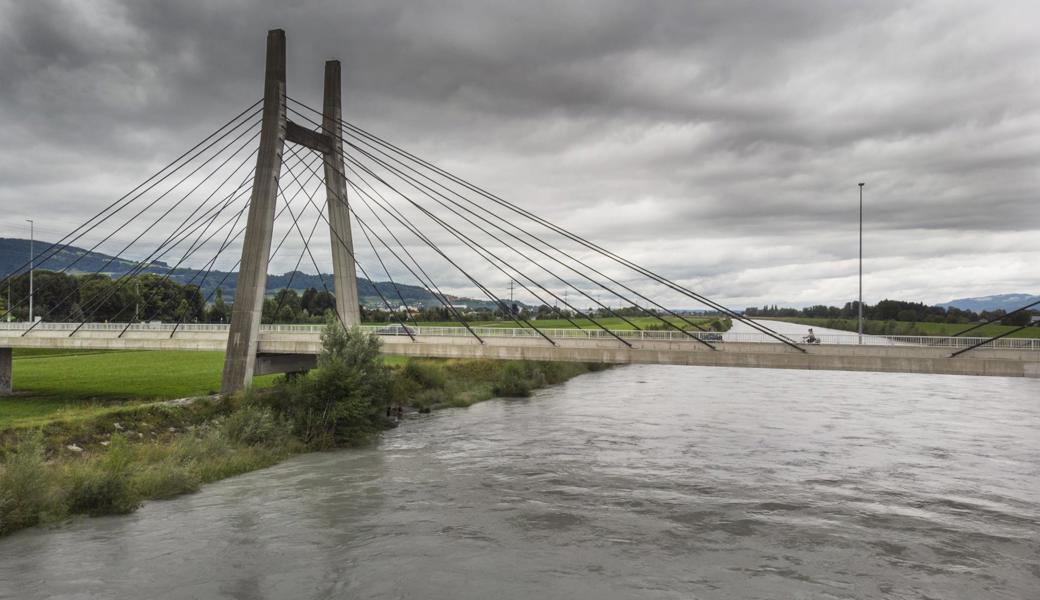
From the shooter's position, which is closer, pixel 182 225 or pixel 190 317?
pixel 182 225

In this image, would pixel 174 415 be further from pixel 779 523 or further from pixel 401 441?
pixel 779 523

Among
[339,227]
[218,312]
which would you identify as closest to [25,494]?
[339,227]

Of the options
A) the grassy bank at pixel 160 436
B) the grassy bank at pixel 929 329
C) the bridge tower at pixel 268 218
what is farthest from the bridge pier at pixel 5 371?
the grassy bank at pixel 929 329

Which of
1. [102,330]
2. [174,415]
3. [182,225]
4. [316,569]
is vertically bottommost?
[316,569]

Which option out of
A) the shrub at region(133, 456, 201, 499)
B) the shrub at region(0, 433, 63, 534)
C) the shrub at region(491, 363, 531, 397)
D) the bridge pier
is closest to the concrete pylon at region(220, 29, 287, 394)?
the shrub at region(133, 456, 201, 499)

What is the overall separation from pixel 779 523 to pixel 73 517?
69.6ft

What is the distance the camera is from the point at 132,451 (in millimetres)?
24250

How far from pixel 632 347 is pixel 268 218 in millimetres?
19041

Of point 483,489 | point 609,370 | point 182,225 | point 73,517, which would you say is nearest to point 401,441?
point 483,489

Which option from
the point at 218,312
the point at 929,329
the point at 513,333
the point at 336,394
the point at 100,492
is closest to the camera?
the point at 100,492

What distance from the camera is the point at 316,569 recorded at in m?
16.3

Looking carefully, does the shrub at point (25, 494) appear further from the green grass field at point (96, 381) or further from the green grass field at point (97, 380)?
the green grass field at point (96, 381)

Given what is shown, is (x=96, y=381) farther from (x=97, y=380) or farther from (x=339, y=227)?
(x=339, y=227)

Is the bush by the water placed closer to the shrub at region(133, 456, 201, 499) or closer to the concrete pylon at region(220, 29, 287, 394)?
the concrete pylon at region(220, 29, 287, 394)
